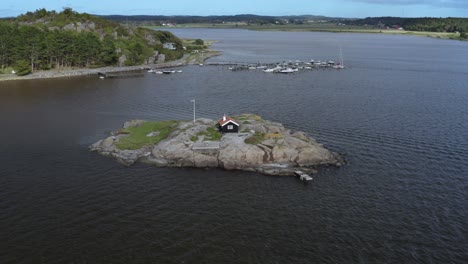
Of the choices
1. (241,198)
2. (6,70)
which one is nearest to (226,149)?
(241,198)

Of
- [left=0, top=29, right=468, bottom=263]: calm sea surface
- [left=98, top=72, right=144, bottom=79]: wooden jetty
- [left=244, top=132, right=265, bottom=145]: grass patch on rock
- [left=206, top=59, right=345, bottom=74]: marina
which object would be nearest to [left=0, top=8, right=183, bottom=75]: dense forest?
[left=98, top=72, right=144, bottom=79]: wooden jetty

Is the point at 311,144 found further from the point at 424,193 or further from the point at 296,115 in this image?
the point at 296,115

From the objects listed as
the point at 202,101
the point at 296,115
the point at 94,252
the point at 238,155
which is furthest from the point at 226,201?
the point at 202,101

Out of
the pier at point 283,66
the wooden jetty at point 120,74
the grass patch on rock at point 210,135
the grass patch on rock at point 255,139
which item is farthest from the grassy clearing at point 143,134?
the pier at point 283,66

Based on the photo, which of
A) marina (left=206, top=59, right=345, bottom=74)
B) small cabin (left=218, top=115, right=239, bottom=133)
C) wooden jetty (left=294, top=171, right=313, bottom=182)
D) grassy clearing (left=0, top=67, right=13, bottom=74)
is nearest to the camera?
Answer: wooden jetty (left=294, top=171, right=313, bottom=182)

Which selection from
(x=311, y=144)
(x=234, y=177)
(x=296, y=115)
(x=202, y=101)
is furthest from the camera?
(x=202, y=101)

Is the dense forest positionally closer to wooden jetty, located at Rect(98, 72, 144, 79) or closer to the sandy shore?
the sandy shore

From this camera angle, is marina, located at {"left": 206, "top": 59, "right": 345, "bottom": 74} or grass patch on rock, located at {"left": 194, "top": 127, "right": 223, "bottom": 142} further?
marina, located at {"left": 206, "top": 59, "right": 345, "bottom": 74}

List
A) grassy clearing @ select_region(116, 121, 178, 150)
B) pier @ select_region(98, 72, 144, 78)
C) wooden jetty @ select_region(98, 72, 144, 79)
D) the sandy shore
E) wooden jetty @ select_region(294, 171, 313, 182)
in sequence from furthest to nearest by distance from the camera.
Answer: pier @ select_region(98, 72, 144, 78), wooden jetty @ select_region(98, 72, 144, 79), the sandy shore, grassy clearing @ select_region(116, 121, 178, 150), wooden jetty @ select_region(294, 171, 313, 182)

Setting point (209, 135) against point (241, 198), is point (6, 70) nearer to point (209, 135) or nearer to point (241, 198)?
point (209, 135)
